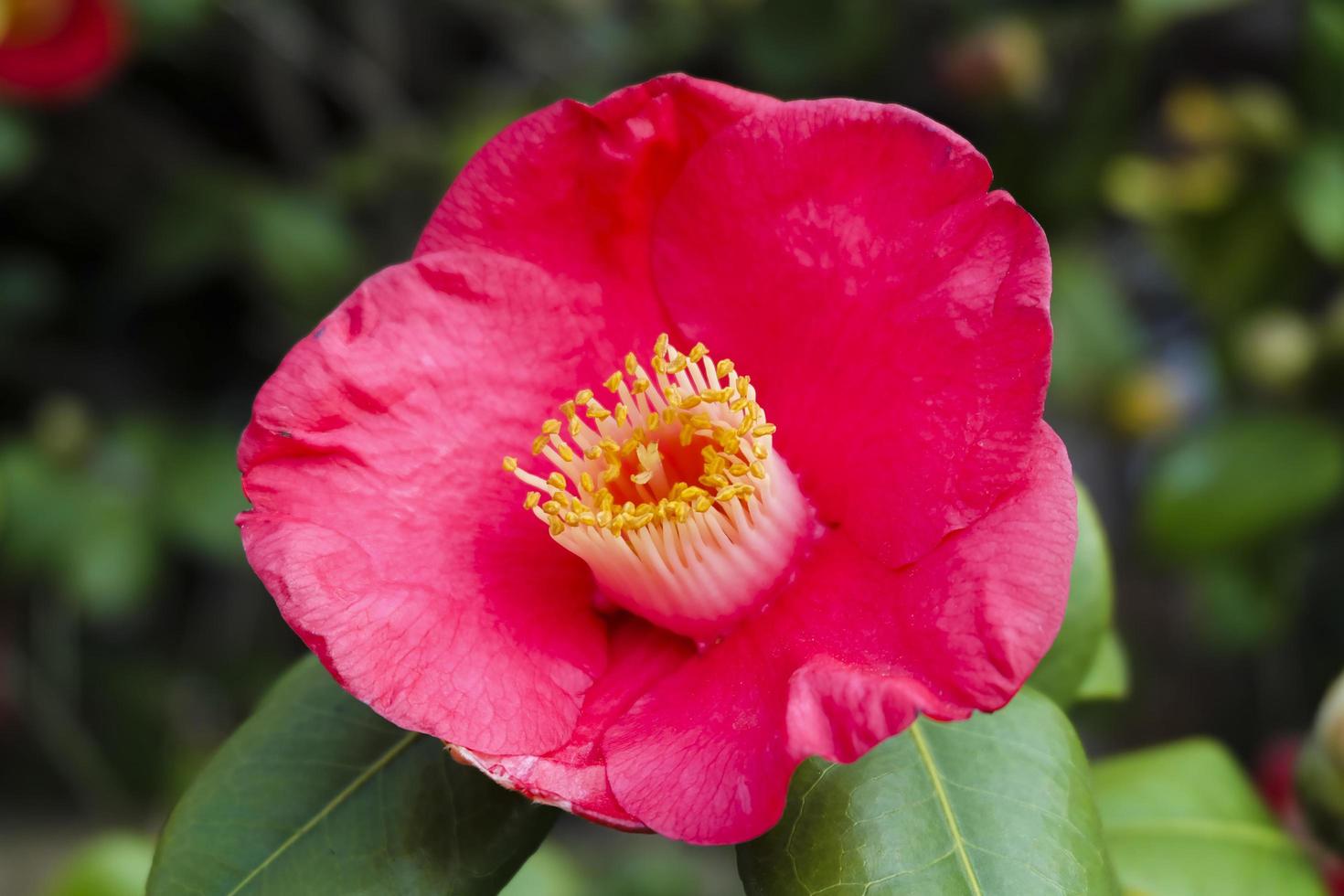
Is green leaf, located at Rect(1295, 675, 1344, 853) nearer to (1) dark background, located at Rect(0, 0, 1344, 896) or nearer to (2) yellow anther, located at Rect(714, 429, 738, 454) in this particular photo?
(2) yellow anther, located at Rect(714, 429, 738, 454)

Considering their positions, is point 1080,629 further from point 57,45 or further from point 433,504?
point 57,45

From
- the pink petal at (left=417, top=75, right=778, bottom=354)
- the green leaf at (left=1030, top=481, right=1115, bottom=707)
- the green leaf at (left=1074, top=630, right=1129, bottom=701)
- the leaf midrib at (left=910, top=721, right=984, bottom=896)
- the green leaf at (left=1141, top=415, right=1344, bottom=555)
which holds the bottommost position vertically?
the green leaf at (left=1141, top=415, right=1344, bottom=555)

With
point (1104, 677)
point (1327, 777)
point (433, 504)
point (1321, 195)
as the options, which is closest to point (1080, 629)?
point (1104, 677)

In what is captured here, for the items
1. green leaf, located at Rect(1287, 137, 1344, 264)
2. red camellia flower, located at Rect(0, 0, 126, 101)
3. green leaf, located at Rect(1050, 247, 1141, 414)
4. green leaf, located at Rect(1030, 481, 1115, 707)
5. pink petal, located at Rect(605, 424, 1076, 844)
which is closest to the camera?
pink petal, located at Rect(605, 424, 1076, 844)

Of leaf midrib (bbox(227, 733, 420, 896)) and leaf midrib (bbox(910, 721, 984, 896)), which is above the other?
leaf midrib (bbox(227, 733, 420, 896))

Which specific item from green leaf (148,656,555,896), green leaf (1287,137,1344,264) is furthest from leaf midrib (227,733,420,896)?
green leaf (1287,137,1344,264)

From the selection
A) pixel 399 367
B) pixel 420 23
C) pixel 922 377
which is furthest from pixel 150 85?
pixel 922 377

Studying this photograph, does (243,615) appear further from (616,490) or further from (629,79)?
(616,490)
